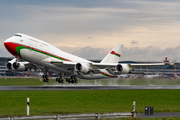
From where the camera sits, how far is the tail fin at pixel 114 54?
68.6 metres

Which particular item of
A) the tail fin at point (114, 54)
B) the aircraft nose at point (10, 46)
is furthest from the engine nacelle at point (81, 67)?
the tail fin at point (114, 54)

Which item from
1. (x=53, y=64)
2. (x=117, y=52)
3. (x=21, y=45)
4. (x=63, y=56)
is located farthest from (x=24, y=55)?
(x=117, y=52)

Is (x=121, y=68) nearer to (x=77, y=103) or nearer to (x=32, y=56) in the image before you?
(x=32, y=56)

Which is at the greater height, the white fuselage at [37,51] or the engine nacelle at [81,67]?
the white fuselage at [37,51]

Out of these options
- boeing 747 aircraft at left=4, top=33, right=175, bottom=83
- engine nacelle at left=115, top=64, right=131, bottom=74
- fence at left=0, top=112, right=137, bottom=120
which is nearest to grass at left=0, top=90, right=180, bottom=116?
fence at left=0, top=112, right=137, bottom=120

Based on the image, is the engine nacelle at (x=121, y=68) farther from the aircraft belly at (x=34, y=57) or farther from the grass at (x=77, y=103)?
the grass at (x=77, y=103)

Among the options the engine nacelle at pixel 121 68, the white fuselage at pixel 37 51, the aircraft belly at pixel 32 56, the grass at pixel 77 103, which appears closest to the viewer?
the grass at pixel 77 103

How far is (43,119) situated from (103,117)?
395 centimetres

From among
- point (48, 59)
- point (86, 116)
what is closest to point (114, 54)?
point (48, 59)

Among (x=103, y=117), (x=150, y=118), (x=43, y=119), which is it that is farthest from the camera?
(x=150, y=118)

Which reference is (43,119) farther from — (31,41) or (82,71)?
(82,71)

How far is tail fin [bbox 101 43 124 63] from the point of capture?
225ft

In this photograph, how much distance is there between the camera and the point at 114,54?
69.8 m

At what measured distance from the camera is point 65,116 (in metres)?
15.6
